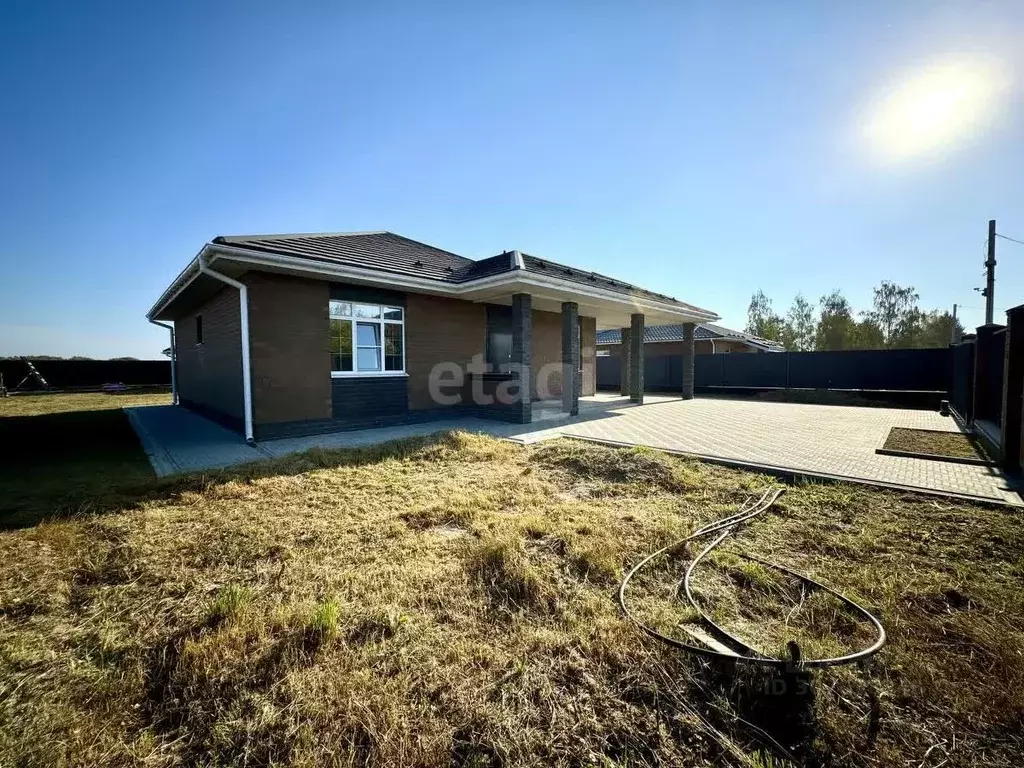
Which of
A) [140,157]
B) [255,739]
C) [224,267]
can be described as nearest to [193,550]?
[255,739]

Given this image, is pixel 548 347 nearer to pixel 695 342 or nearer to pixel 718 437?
pixel 718 437

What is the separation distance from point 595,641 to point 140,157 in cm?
1225

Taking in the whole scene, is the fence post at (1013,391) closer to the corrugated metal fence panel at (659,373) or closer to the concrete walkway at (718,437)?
the concrete walkway at (718,437)

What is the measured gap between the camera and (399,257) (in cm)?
994

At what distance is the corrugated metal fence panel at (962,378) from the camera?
368 inches

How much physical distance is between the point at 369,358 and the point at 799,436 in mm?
9000

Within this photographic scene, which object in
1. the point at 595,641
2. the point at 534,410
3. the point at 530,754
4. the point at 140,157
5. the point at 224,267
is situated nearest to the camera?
the point at 530,754

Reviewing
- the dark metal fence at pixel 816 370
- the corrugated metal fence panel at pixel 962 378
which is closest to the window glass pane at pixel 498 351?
the dark metal fence at pixel 816 370

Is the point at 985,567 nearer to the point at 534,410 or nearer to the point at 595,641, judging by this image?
the point at 595,641

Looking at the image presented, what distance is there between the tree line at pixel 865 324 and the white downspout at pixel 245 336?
3908 cm

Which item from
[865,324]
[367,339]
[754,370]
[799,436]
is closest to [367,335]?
[367,339]

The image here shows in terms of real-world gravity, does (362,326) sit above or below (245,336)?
above

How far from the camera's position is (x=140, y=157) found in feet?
28.1

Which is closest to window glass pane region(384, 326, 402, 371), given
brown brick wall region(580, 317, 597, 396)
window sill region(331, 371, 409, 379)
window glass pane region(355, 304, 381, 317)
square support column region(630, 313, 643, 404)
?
window sill region(331, 371, 409, 379)
